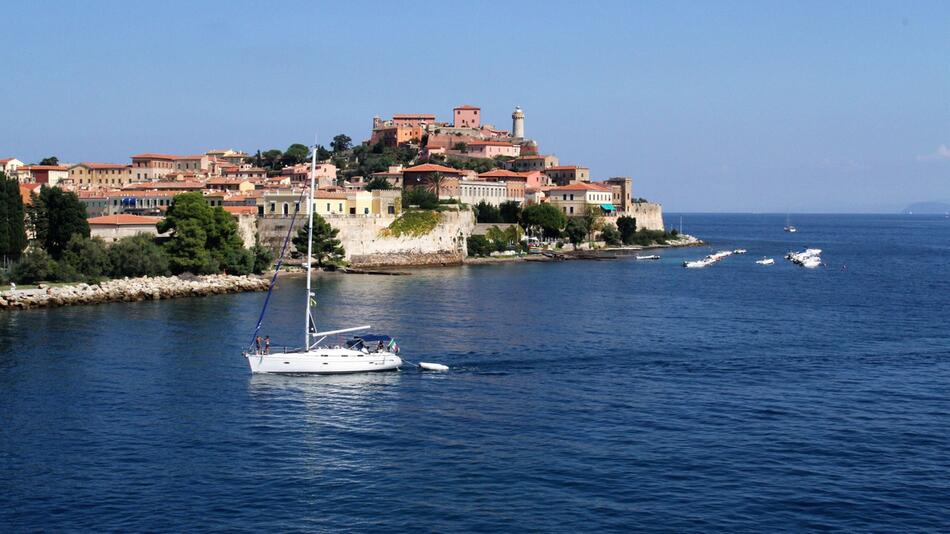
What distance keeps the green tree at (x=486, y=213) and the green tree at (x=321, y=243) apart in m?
18.4

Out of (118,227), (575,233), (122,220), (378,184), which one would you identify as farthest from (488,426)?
(575,233)

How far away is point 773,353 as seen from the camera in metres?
28.4

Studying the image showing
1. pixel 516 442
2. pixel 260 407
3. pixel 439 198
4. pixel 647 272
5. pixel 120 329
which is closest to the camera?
pixel 516 442

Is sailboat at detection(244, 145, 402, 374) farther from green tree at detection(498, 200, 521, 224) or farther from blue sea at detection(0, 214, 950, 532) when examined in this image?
green tree at detection(498, 200, 521, 224)

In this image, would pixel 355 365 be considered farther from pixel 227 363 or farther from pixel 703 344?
pixel 703 344

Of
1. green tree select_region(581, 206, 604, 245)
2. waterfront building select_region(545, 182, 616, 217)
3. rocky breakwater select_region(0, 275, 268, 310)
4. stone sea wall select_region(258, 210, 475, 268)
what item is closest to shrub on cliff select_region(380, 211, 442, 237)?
stone sea wall select_region(258, 210, 475, 268)

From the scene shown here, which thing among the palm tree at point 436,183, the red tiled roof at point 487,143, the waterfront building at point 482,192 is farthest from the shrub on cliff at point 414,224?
the red tiled roof at point 487,143

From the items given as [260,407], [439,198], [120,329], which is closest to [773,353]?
[260,407]

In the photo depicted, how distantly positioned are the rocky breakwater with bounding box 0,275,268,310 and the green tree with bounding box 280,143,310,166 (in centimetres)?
Result: 5373

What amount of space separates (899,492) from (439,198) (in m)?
57.9

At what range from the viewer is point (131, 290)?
40.4 metres

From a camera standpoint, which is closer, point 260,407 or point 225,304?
point 260,407

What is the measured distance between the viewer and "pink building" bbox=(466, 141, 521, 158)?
99312mm

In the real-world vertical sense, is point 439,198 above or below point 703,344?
above
